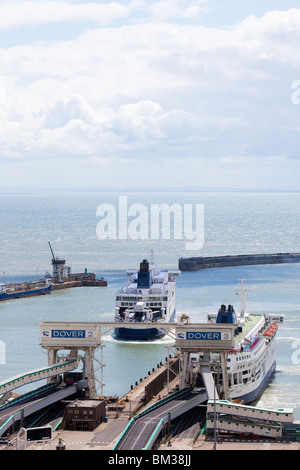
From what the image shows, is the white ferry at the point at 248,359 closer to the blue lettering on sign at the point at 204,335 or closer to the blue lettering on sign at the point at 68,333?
the blue lettering on sign at the point at 204,335

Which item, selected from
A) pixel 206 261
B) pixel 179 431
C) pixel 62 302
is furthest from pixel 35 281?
pixel 179 431

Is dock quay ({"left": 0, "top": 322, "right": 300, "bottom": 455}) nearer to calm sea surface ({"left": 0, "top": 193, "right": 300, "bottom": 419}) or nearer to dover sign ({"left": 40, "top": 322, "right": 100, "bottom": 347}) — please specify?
dover sign ({"left": 40, "top": 322, "right": 100, "bottom": 347})

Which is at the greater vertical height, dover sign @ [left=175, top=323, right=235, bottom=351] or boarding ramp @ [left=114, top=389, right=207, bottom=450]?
dover sign @ [left=175, top=323, right=235, bottom=351]

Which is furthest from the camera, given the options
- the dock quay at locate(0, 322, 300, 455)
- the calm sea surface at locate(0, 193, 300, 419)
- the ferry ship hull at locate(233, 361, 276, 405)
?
the calm sea surface at locate(0, 193, 300, 419)

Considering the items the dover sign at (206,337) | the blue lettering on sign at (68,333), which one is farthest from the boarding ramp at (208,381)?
the blue lettering on sign at (68,333)

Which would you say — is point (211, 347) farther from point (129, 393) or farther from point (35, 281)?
point (35, 281)

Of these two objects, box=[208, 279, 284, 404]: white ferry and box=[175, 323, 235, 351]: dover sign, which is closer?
box=[175, 323, 235, 351]: dover sign

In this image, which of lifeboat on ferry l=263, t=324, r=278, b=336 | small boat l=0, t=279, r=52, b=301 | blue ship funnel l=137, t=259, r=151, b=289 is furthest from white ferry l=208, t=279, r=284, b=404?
small boat l=0, t=279, r=52, b=301

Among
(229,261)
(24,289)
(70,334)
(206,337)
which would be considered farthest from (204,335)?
(229,261)
